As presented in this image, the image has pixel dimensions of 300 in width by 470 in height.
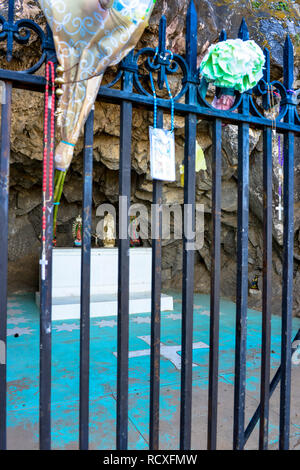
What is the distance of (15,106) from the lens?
4.29m

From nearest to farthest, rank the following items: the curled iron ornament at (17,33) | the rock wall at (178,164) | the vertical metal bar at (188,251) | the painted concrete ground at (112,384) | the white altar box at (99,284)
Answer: the curled iron ornament at (17,33), the vertical metal bar at (188,251), the painted concrete ground at (112,384), the rock wall at (178,164), the white altar box at (99,284)

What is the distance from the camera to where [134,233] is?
22.5 ft

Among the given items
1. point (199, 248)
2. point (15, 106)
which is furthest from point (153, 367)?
point (199, 248)

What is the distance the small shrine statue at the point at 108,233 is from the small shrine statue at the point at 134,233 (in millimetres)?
472

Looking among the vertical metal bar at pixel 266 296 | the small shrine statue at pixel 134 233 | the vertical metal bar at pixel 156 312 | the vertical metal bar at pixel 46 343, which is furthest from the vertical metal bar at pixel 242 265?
the small shrine statue at pixel 134 233

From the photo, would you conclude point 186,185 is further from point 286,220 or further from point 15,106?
point 15,106

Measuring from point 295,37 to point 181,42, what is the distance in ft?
5.60

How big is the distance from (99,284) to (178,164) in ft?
8.62

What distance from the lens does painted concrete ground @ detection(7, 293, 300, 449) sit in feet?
5.92

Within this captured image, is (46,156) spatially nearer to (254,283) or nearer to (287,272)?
(287,272)

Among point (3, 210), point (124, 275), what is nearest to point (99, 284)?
point (124, 275)

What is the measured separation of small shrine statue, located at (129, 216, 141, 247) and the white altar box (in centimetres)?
104

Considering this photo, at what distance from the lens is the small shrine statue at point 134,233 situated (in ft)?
22.3

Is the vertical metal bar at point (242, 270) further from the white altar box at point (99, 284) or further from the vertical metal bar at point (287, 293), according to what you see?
the white altar box at point (99, 284)
